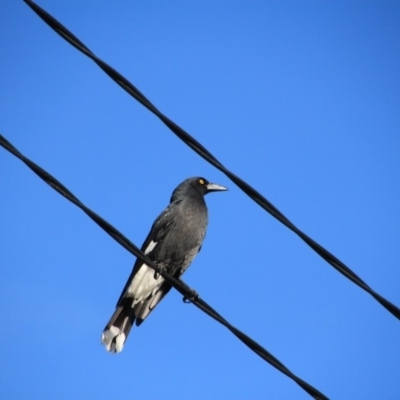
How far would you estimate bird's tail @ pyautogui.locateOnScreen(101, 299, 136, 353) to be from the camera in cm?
840

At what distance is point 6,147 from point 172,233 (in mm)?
5505

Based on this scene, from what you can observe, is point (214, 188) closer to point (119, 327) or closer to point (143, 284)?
point (143, 284)

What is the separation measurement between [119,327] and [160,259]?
40.3 inches

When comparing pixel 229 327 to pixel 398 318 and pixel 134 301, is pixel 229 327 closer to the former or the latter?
pixel 398 318

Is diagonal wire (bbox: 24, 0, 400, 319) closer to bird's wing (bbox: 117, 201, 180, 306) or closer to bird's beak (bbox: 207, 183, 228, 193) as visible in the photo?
bird's wing (bbox: 117, 201, 180, 306)

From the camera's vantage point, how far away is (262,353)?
4102 mm

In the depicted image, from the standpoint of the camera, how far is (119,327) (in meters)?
8.59

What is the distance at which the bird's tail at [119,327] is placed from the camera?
27.6 ft

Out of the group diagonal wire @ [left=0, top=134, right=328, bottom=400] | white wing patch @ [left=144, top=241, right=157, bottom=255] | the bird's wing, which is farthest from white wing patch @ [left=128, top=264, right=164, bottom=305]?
diagonal wire @ [left=0, top=134, right=328, bottom=400]

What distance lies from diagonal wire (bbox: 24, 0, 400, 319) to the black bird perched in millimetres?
4359

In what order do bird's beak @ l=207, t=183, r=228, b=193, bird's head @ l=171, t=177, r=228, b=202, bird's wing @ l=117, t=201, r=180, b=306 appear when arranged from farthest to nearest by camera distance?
bird's beak @ l=207, t=183, r=228, b=193
bird's head @ l=171, t=177, r=228, b=202
bird's wing @ l=117, t=201, r=180, b=306

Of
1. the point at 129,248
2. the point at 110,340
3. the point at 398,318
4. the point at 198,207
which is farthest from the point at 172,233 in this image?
the point at 398,318

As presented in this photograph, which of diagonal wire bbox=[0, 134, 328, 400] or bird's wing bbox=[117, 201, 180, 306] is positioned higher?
bird's wing bbox=[117, 201, 180, 306]

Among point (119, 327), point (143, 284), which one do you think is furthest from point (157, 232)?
point (119, 327)
